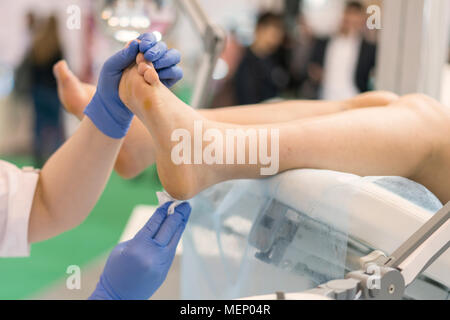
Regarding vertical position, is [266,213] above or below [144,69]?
below

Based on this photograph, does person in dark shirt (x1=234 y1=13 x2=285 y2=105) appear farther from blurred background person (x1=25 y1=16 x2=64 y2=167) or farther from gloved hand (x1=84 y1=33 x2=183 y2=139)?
gloved hand (x1=84 y1=33 x2=183 y2=139)

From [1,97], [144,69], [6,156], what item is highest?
[144,69]

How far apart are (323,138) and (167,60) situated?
270mm

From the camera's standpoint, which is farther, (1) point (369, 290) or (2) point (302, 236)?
(2) point (302, 236)

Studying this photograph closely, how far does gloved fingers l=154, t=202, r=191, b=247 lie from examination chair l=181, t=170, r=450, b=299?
15 cm

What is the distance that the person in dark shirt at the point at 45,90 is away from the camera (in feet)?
12.5

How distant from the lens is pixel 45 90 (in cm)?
395

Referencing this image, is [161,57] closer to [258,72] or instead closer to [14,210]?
[14,210]

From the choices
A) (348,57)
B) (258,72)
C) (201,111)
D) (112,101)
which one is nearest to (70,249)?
(201,111)

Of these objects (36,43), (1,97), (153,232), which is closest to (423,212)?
(153,232)

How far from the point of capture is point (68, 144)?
0.99m

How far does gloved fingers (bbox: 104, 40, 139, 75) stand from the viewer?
Result: 77 cm

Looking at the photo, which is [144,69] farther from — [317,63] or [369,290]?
[317,63]
